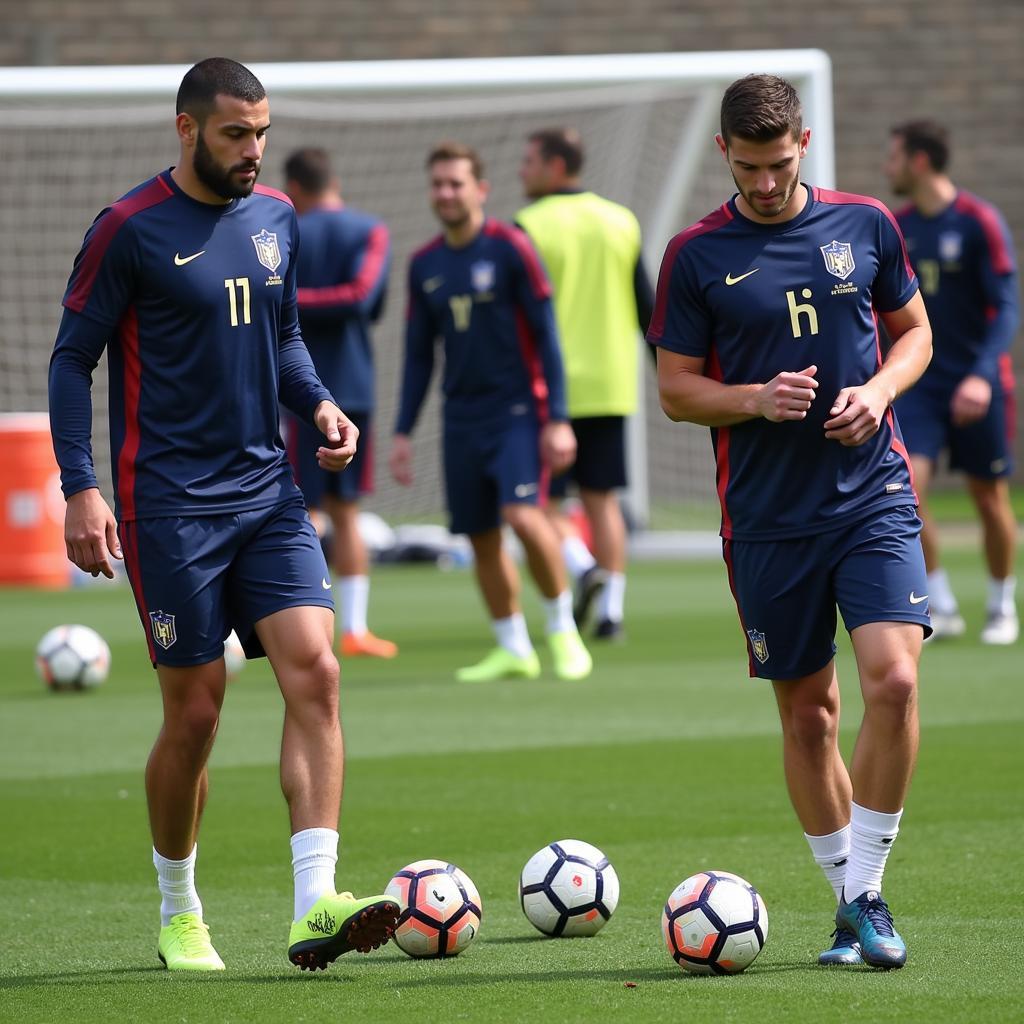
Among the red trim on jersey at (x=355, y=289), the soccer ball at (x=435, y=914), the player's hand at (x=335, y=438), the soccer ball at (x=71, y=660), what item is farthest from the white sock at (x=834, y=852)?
the red trim on jersey at (x=355, y=289)

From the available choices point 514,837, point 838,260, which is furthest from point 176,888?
point 838,260

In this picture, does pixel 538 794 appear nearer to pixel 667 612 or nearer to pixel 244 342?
pixel 244 342

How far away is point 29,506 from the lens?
58.2 feet

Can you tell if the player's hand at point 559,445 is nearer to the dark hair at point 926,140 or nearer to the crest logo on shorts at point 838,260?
the dark hair at point 926,140

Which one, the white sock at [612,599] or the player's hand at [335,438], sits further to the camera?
the white sock at [612,599]

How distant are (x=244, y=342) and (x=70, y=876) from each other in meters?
2.00

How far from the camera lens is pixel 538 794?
734 centimetres

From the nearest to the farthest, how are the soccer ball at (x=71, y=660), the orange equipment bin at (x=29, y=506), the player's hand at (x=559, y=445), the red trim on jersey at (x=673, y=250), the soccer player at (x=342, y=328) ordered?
the red trim on jersey at (x=673, y=250) → the player's hand at (x=559, y=445) → the soccer ball at (x=71, y=660) → the soccer player at (x=342, y=328) → the orange equipment bin at (x=29, y=506)

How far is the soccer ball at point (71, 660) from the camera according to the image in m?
10.6

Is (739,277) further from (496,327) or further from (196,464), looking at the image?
(496,327)

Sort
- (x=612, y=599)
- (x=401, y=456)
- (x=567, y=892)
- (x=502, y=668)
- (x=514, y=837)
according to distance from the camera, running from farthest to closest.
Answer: (x=612, y=599) → (x=401, y=456) → (x=502, y=668) → (x=514, y=837) → (x=567, y=892)

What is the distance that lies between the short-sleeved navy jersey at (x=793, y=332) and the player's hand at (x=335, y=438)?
32.2 inches

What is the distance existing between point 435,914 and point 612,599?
7.25 meters

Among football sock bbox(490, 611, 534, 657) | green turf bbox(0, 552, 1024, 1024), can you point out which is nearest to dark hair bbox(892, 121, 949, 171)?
green turf bbox(0, 552, 1024, 1024)
